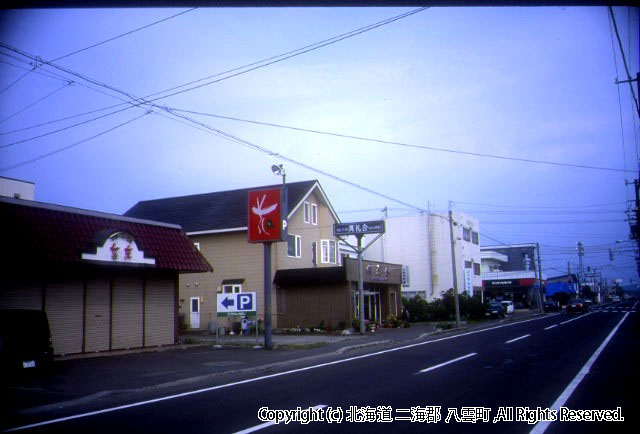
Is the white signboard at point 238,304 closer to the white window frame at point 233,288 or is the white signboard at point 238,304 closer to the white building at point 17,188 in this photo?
the white window frame at point 233,288

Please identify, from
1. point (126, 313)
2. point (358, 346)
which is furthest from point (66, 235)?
point (358, 346)

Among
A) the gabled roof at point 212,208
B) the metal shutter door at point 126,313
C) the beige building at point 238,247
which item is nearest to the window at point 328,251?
the beige building at point 238,247

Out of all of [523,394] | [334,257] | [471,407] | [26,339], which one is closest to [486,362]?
[523,394]

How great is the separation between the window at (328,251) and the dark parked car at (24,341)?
26433 mm

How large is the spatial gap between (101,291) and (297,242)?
18.5 meters

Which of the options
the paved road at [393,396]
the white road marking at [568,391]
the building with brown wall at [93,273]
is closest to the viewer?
the white road marking at [568,391]

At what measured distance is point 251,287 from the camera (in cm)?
3559

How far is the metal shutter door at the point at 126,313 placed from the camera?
67.6ft

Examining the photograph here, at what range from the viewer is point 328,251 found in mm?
40594

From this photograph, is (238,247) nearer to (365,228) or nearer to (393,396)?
(365,228)

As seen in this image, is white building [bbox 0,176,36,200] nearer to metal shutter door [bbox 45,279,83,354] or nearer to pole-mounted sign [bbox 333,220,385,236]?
metal shutter door [bbox 45,279,83,354]

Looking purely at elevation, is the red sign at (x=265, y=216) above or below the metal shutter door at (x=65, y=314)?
above

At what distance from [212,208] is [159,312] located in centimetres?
1743

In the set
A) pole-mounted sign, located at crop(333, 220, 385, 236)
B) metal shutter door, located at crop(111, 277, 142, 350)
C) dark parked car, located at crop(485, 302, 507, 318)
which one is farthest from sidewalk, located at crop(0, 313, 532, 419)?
dark parked car, located at crop(485, 302, 507, 318)
